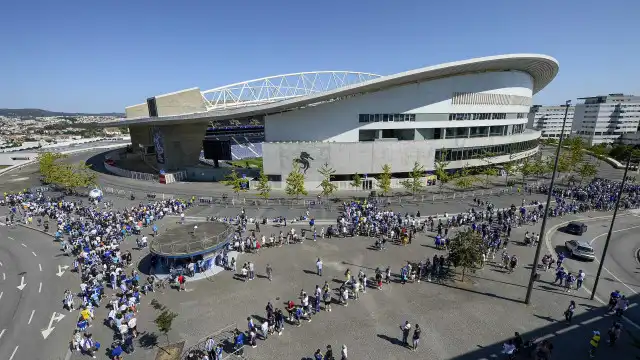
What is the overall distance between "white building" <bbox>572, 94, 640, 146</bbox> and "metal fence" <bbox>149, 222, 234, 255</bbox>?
13710 cm

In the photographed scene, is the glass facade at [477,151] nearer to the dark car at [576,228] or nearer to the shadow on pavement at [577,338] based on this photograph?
the dark car at [576,228]

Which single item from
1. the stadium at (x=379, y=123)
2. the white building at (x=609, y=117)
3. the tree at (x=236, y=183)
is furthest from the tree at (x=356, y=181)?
the white building at (x=609, y=117)

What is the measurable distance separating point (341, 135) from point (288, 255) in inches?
972

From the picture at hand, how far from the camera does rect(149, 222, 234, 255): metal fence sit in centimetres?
1892

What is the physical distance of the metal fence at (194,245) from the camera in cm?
1892

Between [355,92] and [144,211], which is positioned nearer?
[144,211]

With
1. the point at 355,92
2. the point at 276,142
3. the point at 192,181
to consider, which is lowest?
the point at 192,181

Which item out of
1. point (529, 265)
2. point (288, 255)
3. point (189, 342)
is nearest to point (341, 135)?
point (288, 255)

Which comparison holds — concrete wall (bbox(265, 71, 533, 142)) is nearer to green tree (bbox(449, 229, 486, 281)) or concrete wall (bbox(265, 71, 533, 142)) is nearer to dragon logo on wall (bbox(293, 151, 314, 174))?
dragon logo on wall (bbox(293, 151, 314, 174))

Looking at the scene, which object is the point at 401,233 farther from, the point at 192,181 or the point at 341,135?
the point at 192,181

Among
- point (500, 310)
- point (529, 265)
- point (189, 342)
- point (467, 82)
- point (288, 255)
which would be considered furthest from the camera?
point (467, 82)

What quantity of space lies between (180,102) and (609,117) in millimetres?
146576

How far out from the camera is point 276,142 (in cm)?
4206

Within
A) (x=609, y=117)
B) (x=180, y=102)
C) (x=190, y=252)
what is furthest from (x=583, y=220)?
(x=609, y=117)
